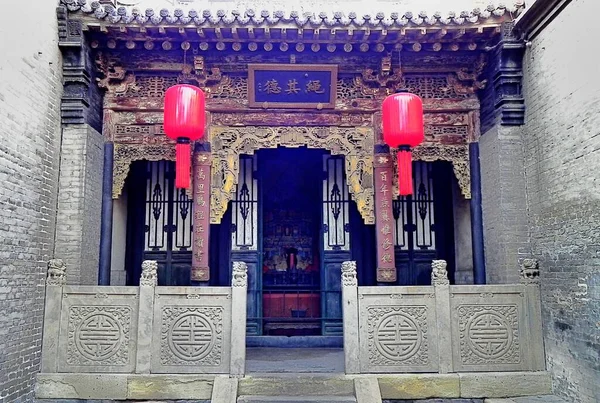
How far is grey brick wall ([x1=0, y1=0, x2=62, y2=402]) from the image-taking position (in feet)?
15.5

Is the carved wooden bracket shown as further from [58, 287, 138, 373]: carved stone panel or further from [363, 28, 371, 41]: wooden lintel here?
[58, 287, 138, 373]: carved stone panel

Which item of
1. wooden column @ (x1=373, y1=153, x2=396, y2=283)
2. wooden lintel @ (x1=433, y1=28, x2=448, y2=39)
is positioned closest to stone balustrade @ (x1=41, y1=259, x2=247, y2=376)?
wooden column @ (x1=373, y1=153, x2=396, y2=283)

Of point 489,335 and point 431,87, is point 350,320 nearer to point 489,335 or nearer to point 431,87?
point 489,335

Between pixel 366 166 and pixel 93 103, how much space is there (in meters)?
3.59

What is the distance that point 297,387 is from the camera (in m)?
5.10

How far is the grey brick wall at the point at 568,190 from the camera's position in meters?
4.68

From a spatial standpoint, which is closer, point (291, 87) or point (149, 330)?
point (149, 330)

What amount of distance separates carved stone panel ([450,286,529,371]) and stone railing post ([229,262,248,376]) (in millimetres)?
2242

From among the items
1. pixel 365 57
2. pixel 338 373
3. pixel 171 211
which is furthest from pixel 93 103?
pixel 338 373

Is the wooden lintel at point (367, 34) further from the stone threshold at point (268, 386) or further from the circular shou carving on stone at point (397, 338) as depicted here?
the stone threshold at point (268, 386)

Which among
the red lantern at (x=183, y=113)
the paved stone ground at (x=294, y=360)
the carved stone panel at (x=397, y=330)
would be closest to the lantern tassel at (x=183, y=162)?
the red lantern at (x=183, y=113)

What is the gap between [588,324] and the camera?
472cm

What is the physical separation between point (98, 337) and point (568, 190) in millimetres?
5157

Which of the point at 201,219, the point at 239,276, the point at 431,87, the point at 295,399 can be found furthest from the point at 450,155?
the point at 295,399
